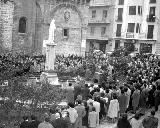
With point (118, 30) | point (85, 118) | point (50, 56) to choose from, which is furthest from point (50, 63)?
point (118, 30)

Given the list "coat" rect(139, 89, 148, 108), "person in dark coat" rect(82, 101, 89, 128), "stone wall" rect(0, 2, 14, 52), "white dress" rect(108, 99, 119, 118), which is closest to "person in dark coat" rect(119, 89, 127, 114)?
"white dress" rect(108, 99, 119, 118)

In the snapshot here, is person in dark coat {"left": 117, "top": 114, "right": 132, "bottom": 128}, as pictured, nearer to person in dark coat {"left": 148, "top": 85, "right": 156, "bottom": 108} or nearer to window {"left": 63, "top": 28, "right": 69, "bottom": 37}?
person in dark coat {"left": 148, "top": 85, "right": 156, "bottom": 108}

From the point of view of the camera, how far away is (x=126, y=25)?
4531cm

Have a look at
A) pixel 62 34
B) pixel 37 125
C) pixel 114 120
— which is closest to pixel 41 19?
pixel 62 34

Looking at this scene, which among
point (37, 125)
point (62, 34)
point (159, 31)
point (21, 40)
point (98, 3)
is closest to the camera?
point (37, 125)

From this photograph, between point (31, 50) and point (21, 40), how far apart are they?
1414 mm

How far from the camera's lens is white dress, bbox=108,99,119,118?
42.9 ft

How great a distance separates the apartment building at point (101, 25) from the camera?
47219 mm

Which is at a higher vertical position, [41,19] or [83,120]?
[41,19]

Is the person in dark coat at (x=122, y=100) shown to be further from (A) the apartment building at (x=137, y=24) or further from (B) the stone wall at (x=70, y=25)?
(A) the apartment building at (x=137, y=24)

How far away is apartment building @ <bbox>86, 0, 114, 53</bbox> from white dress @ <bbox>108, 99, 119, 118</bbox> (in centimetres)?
3331

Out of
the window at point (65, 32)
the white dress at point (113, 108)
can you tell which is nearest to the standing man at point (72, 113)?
the white dress at point (113, 108)

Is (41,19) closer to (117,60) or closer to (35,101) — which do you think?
(117,60)

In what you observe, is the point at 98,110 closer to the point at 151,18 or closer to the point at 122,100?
the point at 122,100
